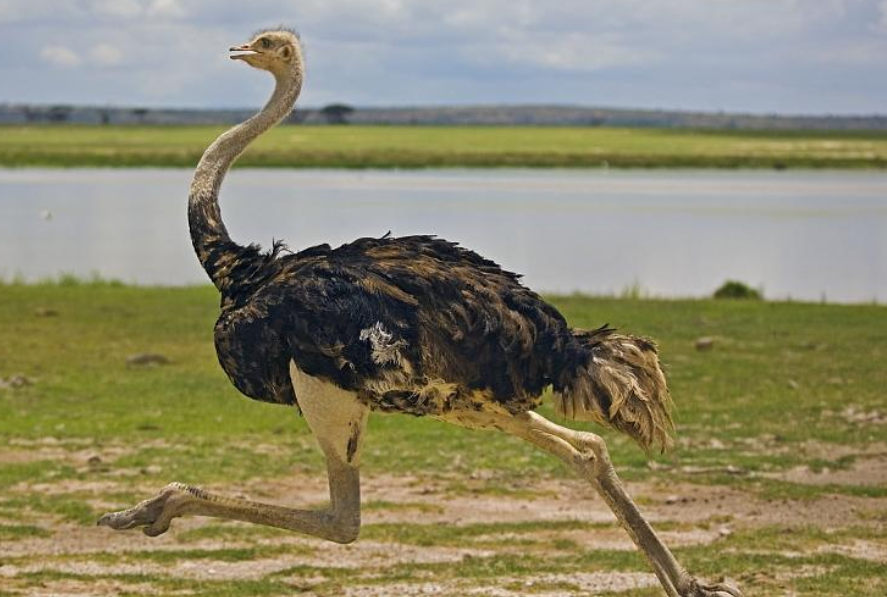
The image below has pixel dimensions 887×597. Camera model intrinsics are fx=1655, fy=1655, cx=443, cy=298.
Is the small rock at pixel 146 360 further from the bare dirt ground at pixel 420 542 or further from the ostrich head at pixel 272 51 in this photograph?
the ostrich head at pixel 272 51

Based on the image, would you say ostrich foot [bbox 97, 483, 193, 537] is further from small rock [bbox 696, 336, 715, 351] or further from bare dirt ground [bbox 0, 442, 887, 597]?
small rock [bbox 696, 336, 715, 351]

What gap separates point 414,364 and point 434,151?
79.3 meters

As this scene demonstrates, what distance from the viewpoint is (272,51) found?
7.05 metres

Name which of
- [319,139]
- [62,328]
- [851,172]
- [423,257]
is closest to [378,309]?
[423,257]

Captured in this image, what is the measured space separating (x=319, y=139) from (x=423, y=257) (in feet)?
315

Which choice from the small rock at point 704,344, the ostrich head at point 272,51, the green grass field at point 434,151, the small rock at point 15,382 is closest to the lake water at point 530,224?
the small rock at point 704,344

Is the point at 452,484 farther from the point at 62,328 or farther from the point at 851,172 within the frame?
the point at 851,172

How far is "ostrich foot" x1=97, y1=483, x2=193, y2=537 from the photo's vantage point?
6.14 m

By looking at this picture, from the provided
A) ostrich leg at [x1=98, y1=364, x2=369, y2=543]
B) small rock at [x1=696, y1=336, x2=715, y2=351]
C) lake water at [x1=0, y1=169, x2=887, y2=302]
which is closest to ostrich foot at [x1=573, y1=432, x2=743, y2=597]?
ostrich leg at [x1=98, y1=364, x2=369, y2=543]

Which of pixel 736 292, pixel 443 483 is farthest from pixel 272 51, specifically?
pixel 736 292

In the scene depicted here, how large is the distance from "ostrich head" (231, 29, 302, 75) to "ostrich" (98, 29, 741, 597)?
1032mm

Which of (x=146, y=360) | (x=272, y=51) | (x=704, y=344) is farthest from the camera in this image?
(x=704, y=344)

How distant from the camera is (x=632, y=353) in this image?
6301 mm

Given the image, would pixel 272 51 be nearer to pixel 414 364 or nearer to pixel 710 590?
pixel 414 364
